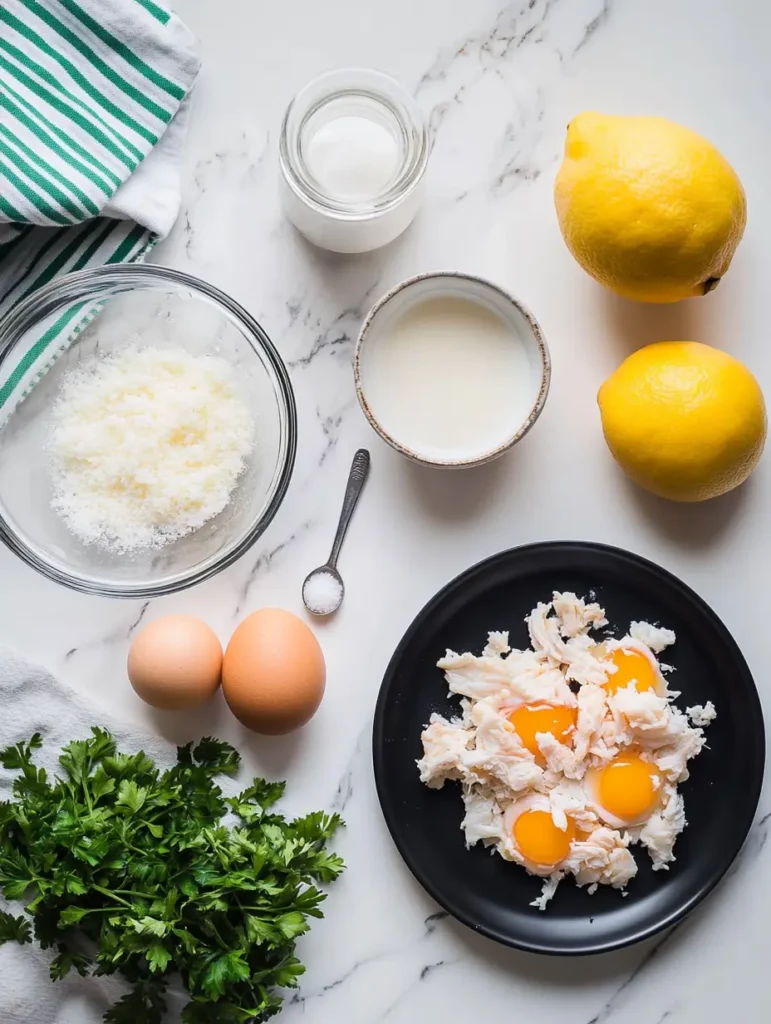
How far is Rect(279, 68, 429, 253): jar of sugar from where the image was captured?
1541 millimetres

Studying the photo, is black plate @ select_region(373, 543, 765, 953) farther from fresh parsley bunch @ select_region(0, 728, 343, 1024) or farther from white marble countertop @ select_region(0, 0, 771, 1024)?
fresh parsley bunch @ select_region(0, 728, 343, 1024)

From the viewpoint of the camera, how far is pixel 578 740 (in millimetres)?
1634

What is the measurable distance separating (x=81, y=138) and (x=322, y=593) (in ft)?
2.78

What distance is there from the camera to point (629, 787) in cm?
163

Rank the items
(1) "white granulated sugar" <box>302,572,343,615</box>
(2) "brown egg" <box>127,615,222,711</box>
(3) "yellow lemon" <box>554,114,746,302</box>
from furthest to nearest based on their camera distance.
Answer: (1) "white granulated sugar" <box>302,572,343,615</box> < (2) "brown egg" <box>127,615,222,711</box> < (3) "yellow lemon" <box>554,114,746,302</box>

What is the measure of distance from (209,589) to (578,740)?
680mm

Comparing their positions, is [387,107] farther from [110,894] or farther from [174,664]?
[110,894]

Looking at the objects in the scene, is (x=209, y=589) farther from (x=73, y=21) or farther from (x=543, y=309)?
(x=73, y=21)

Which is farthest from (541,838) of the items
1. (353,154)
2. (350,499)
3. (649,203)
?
(353,154)

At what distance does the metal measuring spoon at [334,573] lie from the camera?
1688 mm

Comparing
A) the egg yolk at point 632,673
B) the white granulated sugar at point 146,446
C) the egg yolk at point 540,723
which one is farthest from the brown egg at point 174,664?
the egg yolk at point 632,673

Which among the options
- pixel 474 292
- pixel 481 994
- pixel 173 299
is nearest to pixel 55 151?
pixel 173 299

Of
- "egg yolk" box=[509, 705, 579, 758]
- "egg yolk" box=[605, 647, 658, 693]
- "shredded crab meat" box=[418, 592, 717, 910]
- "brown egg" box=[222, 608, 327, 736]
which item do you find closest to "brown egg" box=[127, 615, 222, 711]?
"brown egg" box=[222, 608, 327, 736]

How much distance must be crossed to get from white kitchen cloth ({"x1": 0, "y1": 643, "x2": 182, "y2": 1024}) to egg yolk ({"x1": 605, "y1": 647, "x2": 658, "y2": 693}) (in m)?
0.77
